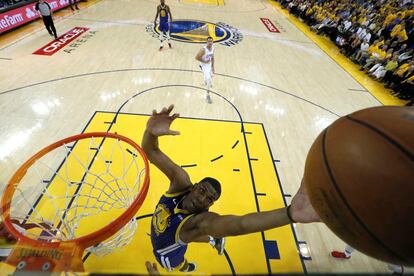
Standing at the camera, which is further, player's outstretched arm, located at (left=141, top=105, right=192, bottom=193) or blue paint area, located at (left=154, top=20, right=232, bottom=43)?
blue paint area, located at (left=154, top=20, right=232, bottom=43)

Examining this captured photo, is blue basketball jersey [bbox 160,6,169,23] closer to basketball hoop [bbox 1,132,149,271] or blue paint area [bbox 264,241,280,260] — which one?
basketball hoop [bbox 1,132,149,271]

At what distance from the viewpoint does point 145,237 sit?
3215 mm

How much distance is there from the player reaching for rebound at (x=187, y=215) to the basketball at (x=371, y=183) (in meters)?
0.20

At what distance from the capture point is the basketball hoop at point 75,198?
1.72 meters

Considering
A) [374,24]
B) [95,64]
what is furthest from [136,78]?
[374,24]

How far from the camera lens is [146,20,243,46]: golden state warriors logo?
10148 millimetres

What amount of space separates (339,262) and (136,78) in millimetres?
6213

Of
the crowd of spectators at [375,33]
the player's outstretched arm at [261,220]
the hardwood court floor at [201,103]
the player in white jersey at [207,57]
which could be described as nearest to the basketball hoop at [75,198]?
the hardwood court floor at [201,103]

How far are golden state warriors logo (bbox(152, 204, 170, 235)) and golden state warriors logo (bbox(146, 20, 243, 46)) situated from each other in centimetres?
886

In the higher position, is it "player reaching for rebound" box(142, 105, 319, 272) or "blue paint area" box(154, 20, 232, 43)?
"player reaching for rebound" box(142, 105, 319, 272)

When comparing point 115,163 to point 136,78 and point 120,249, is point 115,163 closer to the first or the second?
point 120,249

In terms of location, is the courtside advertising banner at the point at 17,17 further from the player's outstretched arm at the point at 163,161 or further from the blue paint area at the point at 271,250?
the blue paint area at the point at 271,250

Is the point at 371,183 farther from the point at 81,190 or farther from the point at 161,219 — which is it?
the point at 81,190

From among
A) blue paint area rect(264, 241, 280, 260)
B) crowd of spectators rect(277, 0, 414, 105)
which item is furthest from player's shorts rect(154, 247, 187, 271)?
crowd of spectators rect(277, 0, 414, 105)
